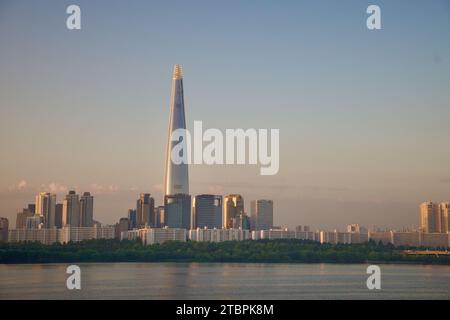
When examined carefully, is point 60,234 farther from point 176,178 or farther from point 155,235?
point 176,178

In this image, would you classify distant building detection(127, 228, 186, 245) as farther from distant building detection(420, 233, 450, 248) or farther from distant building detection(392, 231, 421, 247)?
distant building detection(420, 233, 450, 248)

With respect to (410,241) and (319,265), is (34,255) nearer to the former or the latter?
(319,265)

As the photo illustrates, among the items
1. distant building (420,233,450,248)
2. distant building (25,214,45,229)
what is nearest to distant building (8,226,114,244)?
distant building (25,214,45,229)

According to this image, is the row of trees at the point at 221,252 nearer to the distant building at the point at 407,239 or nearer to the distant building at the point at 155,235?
the distant building at the point at 407,239

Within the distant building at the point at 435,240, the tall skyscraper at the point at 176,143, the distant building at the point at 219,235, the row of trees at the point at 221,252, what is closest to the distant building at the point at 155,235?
the distant building at the point at 219,235

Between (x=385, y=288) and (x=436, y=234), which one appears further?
(x=436, y=234)
